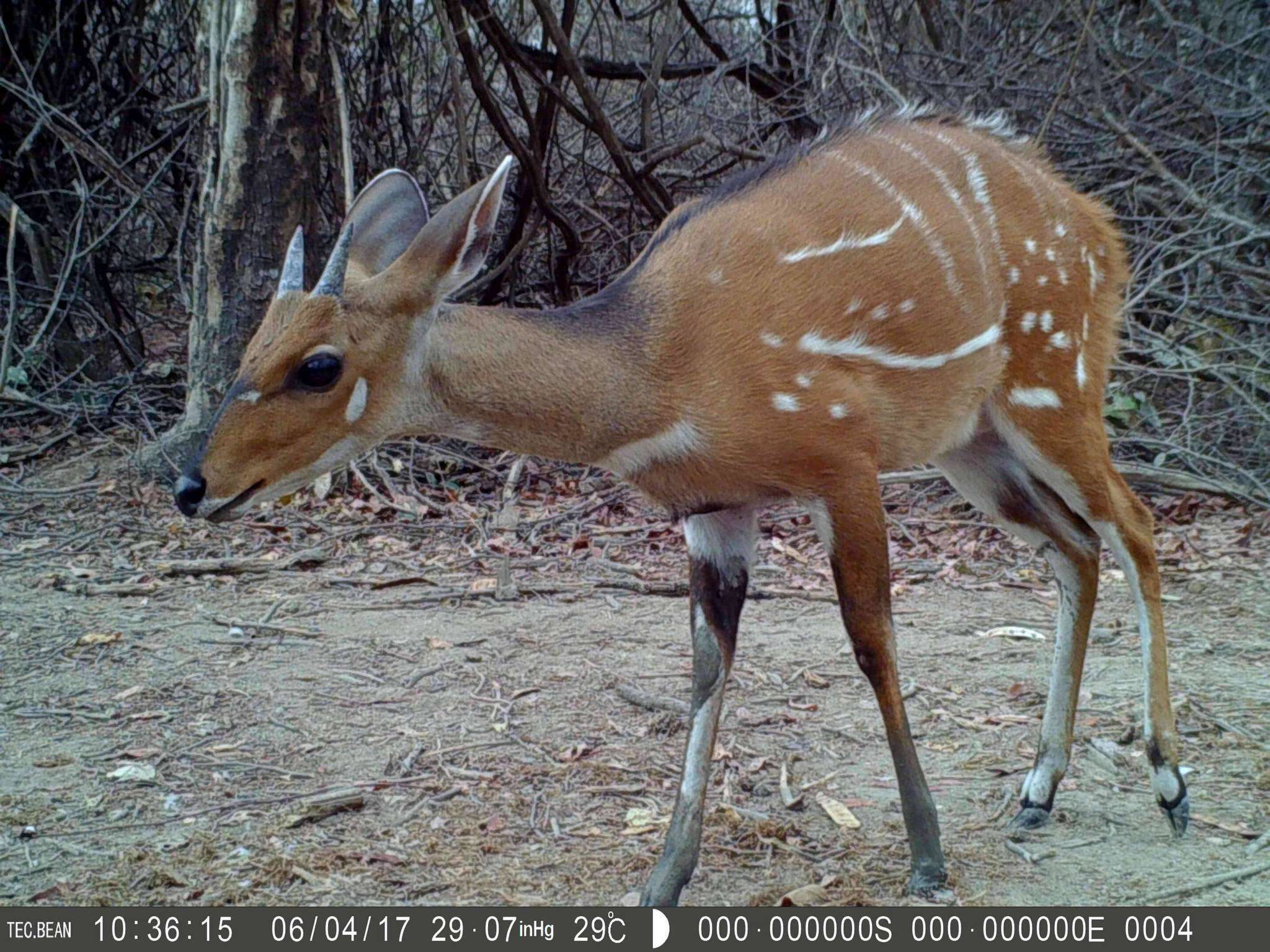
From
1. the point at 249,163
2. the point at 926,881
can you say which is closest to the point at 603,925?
the point at 926,881

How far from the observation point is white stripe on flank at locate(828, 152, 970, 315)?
3.63 m

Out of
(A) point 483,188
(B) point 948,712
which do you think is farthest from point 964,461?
(A) point 483,188

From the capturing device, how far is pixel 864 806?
155 inches

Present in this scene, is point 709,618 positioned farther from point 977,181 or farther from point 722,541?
point 977,181

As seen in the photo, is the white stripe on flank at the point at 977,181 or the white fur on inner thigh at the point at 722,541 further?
the white stripe on flank at the point at 977,181

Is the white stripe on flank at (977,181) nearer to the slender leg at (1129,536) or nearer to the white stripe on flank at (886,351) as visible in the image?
the white stripe on flank at (886,351)

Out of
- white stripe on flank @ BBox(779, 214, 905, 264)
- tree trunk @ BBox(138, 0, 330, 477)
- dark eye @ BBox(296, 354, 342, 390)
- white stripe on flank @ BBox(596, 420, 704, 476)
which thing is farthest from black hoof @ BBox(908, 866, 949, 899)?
tree trunk @ BBox(138, 0, 330, 477)

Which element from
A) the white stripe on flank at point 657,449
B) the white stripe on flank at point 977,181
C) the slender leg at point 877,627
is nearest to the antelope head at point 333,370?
the white stripe on flank at point 657,449

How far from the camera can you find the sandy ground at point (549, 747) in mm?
3486

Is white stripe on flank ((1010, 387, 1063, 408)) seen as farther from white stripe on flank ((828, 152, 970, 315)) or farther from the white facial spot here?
the white facial spot

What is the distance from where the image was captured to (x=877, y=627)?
3.32 metres

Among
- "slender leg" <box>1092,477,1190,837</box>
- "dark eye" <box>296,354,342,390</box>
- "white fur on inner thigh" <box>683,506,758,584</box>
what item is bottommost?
"slender leg" <box>1092,477,1190,837</box>

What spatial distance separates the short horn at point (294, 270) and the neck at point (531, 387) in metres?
0.34

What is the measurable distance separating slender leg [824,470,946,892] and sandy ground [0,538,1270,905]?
165 mm
